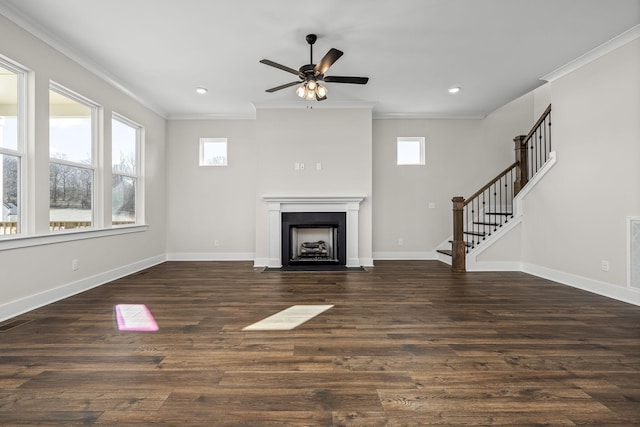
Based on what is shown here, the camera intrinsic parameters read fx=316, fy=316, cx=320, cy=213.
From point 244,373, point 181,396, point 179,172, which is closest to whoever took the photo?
point 181,396

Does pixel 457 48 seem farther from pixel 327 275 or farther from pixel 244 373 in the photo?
pixel 244 373

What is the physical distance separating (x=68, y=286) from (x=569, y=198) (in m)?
6.34

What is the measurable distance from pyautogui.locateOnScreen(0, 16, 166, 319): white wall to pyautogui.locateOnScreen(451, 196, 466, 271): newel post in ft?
17.0

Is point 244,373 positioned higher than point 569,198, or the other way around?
point 569,198

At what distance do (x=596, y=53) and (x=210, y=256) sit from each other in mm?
6651

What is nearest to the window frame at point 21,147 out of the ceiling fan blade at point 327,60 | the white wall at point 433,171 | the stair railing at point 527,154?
the ceiling fan blade at point 327,60

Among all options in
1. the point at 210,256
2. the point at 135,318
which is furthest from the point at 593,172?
the point at 210,256

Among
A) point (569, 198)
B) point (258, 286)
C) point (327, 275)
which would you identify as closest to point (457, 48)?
point (569, 198)

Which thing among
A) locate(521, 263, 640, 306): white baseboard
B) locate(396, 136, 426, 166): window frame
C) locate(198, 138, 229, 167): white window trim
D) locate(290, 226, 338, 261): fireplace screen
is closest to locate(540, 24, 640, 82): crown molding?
locate(396, 136, 426, 166): window frame

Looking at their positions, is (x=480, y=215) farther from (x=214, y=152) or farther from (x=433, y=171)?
(x=214, y=152)

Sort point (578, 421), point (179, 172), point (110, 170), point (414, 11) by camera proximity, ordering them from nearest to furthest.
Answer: point (578, 421), point (414, 11), point (110, 170), point (179, 172)

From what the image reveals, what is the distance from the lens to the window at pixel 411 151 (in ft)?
21.2

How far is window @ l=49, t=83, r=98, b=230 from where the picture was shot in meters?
3.56

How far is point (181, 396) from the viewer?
1.65 metres
